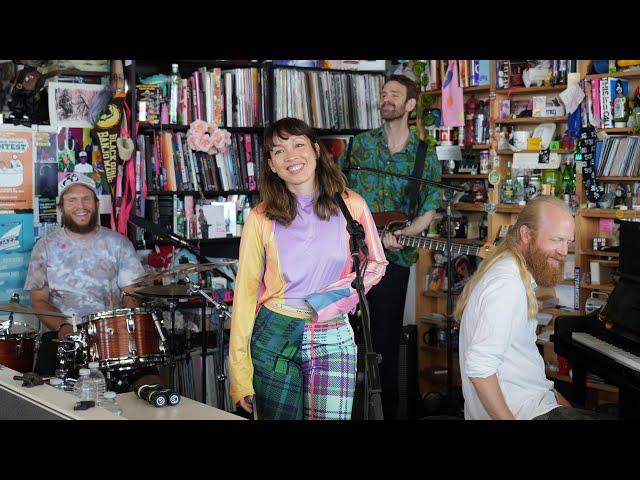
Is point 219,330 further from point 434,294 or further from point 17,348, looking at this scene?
point 434,294

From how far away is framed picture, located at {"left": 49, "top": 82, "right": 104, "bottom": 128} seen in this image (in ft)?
16.3

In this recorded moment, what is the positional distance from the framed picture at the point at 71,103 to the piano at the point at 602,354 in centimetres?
293

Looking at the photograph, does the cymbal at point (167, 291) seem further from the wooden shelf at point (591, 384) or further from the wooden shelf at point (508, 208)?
the wooden shelf at point (591, 384)

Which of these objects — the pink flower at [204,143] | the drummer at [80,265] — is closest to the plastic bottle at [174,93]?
the pink flower at [204,143]

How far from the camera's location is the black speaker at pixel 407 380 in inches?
202

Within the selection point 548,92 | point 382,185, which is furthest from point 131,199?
point 548,92

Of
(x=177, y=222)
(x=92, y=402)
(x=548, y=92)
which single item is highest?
(x=548, y=92)

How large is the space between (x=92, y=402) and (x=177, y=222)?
8.82 feet

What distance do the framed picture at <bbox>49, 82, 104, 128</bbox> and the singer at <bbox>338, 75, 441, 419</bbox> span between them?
5.02ft

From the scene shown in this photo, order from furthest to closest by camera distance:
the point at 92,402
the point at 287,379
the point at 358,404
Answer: the point at 358,404
the point at 287,379
the point at 92,402

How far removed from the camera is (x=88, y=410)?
2.54 meters

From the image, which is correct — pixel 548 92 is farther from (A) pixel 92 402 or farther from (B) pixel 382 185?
(A) pixel 92 402

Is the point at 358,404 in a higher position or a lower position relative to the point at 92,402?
lower

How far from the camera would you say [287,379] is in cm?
284
